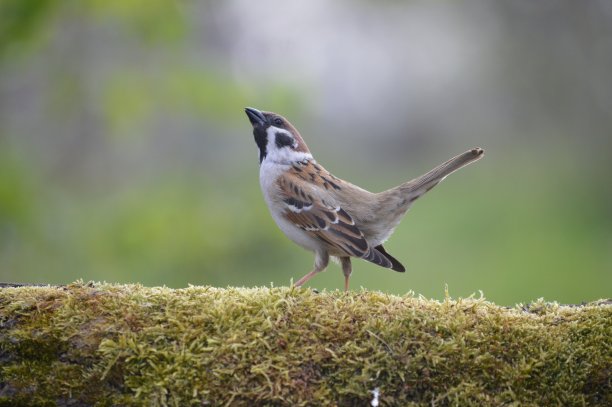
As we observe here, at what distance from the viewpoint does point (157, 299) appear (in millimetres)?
3900

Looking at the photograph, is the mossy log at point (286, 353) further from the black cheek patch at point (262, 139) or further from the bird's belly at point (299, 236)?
the black cheek patch at point (262, 139)

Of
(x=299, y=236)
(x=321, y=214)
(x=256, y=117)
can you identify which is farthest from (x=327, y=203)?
(x=256, y=117)

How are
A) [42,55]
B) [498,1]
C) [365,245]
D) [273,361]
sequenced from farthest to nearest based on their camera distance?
[498,1]
[42,55]
[365,245]
[273,361]

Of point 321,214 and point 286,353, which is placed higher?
point 321,214

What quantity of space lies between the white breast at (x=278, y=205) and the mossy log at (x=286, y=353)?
237 centimetres

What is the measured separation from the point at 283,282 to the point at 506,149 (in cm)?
1154

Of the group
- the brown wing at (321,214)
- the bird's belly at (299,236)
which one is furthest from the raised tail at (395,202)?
the bird's belly at (299,236)

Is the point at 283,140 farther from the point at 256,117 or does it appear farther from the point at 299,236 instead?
the point at 299,236

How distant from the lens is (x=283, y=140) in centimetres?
714

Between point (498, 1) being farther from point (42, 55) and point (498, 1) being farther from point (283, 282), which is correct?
point (42, 55)

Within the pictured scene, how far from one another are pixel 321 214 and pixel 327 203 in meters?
0.20

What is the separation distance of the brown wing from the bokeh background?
3.52 metres

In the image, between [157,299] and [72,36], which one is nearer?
[157,299]

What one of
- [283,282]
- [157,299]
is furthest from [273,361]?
[283,282]
